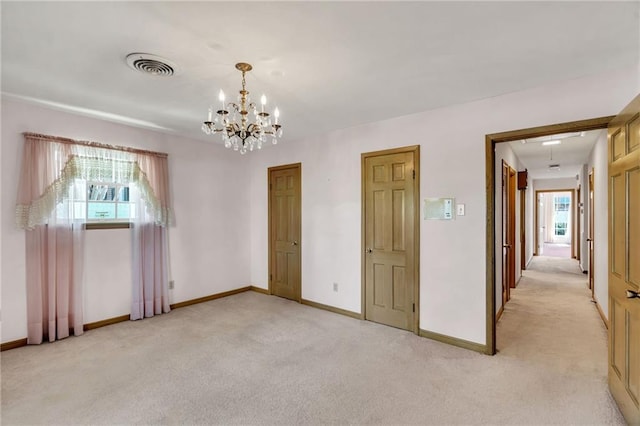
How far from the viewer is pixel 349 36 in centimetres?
209

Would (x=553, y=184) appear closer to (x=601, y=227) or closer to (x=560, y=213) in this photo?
(x=560, y=213)

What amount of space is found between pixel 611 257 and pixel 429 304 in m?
1.67

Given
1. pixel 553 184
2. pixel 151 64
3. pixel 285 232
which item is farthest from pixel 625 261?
pixel 553 184

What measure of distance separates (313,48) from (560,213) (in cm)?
1664

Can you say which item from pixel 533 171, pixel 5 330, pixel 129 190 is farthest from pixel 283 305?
pixel 533 171

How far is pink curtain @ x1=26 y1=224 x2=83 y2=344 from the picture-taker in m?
3.38

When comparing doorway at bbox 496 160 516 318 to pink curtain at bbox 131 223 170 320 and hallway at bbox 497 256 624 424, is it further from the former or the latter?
pink curtain at bbox 131 223 170 320

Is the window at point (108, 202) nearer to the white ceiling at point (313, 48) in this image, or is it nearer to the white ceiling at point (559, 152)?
the white ceiling at point (313, 48)

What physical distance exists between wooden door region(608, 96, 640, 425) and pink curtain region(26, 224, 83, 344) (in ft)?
16.7

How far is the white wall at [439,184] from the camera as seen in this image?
2.83m

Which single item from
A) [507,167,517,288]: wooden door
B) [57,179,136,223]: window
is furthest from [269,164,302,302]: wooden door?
[507,167,517,288]: wooden door

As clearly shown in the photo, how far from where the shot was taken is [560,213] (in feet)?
47.7

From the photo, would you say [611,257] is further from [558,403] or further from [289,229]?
[289,229]

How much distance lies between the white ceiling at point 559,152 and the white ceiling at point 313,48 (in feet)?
9.13
